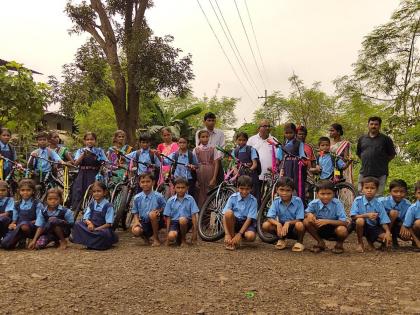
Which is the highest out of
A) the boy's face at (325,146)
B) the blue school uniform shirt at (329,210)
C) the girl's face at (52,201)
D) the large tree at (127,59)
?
the large tree at (127,59)

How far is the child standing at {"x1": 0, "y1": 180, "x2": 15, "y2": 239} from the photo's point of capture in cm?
567

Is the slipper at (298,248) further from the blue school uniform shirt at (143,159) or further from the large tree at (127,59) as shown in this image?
the large tree at (127,59)

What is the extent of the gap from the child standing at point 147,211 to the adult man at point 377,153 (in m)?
2.79

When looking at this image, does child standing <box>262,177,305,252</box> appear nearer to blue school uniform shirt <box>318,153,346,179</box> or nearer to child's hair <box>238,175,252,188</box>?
child's hair <box>238,175,252,188</box>

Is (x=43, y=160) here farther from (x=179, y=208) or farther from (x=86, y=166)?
(x=179, y=208)

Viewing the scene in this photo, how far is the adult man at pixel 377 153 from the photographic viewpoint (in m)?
6.12

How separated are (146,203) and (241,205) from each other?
1.22 meters

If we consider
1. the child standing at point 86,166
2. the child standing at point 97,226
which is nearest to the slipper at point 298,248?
the child standing at point 97,226

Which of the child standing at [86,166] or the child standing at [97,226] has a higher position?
the child standing at [86,166]

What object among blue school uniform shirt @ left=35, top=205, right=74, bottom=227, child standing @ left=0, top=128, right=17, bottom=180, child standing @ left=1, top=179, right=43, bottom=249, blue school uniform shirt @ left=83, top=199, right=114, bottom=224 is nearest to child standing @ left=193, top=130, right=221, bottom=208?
blue school uniform shirt @ left=83, top=199, right=114, bottom=224

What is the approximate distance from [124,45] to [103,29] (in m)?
0.97

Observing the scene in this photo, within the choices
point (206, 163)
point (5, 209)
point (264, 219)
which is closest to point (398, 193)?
point (264, 219)

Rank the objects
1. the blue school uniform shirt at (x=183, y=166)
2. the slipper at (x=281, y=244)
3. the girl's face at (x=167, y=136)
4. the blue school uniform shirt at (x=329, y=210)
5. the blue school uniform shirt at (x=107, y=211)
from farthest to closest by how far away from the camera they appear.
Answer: the girl's face at (x=167, y=136) < the blue school uniform shirt at (x=183, y=166) < the blue school uniform shirt at (x=107, y=211) < the slipper at (x=281, y=244) < the blue school uniform shirt at (x=329, y=210)

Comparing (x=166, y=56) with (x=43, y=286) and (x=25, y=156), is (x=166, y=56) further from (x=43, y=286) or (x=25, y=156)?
(x=43, y=286)
